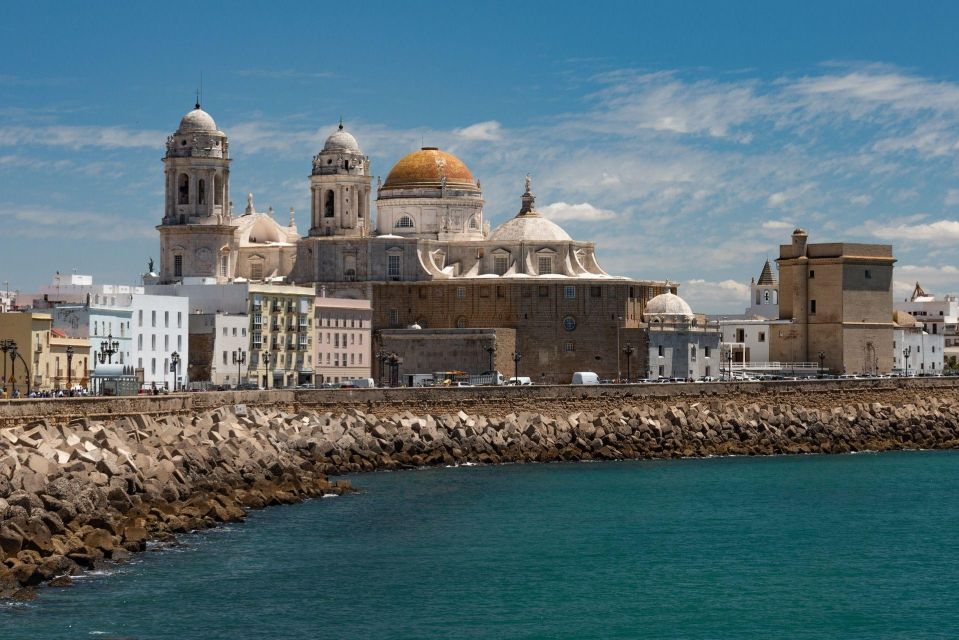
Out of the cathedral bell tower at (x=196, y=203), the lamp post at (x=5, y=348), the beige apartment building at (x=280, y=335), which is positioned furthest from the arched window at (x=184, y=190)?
the lamp post at (x=5, y=348)

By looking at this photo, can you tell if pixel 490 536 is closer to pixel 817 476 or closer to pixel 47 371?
pixel 817 476

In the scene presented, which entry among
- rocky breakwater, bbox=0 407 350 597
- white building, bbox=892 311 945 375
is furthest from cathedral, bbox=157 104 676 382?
rocky breakwater, bbox=0 407 350 597

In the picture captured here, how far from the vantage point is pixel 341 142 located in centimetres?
9156

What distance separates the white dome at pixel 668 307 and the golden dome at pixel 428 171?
43.5 feet

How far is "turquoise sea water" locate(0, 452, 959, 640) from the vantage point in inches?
1153

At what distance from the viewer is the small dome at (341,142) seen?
301 feet

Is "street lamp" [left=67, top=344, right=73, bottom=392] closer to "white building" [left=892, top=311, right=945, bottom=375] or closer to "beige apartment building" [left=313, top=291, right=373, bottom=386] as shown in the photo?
"beige apartment building" [left=313, top=291, right=373, bottom=386]

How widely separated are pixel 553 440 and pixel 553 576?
902 inches

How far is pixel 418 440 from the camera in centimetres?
5381

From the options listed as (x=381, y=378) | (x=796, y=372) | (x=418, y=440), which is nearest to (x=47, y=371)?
(x=418, y=440)

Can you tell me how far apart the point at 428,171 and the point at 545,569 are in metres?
62.1

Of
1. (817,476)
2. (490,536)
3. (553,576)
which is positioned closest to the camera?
(553,576)

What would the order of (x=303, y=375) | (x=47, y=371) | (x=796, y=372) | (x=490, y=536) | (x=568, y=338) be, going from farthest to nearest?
1. (x=796, y=372)
2. (x=568, y=338)
3. (x=303, y=375)
4. (x=47, y=371)
5. (x=490, y=536)

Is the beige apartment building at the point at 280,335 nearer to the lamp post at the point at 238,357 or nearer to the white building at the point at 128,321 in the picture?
the lamp post at the point at 238,357
